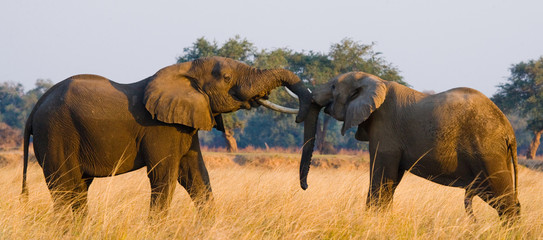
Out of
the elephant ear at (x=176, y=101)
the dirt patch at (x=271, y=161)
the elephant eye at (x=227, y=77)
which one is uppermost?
the elephant eye at (x=227, y=77)

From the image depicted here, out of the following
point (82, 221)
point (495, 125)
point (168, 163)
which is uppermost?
Answer: point (495, 125)

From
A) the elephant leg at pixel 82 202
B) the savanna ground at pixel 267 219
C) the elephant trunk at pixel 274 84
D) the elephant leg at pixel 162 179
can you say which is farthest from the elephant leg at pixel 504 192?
the elephant leg at pixel 82 202

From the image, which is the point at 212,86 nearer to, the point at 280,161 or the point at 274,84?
the point at 274,84

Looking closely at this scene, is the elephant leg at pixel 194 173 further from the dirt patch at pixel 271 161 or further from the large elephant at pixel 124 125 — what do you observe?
the dirt patch at pixel 271 161

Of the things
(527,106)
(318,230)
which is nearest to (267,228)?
(318,230)

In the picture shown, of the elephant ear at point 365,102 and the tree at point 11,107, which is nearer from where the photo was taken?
the elephant ear at point 365,102

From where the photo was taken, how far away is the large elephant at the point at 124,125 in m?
7.38

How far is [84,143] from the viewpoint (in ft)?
24.7

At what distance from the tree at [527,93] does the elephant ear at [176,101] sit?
2767 centimetres

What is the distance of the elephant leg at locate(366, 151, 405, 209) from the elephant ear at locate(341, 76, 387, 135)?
485mm

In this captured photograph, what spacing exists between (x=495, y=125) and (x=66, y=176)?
4.89 metres

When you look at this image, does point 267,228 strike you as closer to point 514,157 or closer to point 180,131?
point 180,131

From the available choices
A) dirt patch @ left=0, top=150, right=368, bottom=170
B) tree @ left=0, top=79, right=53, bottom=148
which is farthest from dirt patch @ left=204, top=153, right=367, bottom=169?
tree @ left=0, top=79, right=53, bottom=148

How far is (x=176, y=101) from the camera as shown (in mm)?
7473
